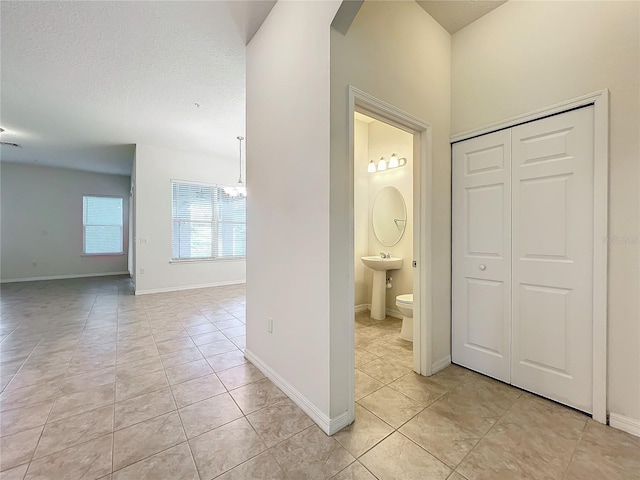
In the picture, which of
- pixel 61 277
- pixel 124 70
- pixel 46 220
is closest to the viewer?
pixel 124 70

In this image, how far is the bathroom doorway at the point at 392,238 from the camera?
2.22m

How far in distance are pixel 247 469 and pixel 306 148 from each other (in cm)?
182

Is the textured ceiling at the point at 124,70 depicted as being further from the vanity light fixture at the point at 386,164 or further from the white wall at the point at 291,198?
the vanity light fixture at the point at 386,164

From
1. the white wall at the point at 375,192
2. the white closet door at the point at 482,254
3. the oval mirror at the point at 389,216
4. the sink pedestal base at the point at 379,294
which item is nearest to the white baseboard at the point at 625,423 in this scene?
the white closet door at the point at 482,254

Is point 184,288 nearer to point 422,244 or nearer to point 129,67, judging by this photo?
point 129,67

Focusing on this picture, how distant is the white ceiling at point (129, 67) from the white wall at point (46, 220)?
8.40ft

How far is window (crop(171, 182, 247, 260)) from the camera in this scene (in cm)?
585

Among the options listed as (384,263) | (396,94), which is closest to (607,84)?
(396,94)

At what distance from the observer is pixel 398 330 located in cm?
328

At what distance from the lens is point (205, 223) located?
245 inches

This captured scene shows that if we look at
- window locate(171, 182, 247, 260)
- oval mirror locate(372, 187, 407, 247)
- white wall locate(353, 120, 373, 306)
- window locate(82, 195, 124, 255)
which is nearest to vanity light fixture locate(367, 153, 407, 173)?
white wall locate(353, 120, 373, 306)

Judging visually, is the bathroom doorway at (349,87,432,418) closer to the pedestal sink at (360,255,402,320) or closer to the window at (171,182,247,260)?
the pedestal sink at (360,255,402,320)

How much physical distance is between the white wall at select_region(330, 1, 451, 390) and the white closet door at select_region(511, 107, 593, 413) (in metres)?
0.52

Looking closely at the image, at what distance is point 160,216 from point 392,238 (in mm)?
4693
